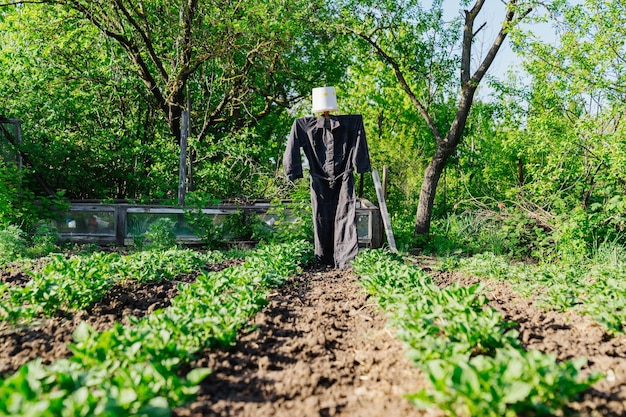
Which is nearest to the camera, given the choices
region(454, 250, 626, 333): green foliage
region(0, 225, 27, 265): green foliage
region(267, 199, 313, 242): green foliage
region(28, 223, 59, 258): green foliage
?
region(454, 250, 626, 333): green foliage

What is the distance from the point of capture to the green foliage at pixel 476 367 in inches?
83.8

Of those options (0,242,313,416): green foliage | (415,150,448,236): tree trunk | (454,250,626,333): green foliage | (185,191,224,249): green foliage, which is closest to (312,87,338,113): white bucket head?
(454,250,626,333): green foliage

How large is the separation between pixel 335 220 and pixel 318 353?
416 cm

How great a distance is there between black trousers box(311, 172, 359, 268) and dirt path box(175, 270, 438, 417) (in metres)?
2.71

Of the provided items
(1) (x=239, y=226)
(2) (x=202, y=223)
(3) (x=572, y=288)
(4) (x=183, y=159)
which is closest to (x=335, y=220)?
(1) (x=239, y=226)

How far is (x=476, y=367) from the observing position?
2.34 metres

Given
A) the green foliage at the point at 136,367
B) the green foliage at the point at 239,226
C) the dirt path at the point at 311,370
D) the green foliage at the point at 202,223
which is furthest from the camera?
the green foliage at the point at 239,226

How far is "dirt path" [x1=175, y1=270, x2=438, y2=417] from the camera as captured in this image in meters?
2.58

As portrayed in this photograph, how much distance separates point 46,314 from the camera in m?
4.10

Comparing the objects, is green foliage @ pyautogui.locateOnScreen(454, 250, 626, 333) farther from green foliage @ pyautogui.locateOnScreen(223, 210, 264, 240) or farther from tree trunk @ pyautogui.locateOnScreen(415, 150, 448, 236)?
tree trunk @ pyautogui.locateOnScreen(415, 150, 448, 236)

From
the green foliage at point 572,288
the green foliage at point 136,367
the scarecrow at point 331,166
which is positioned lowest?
the green foliage at point 572,288

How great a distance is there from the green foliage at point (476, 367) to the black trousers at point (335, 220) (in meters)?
3.60

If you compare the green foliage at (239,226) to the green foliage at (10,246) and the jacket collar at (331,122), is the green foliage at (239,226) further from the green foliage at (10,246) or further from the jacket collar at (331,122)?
the green foliage at (10,246)

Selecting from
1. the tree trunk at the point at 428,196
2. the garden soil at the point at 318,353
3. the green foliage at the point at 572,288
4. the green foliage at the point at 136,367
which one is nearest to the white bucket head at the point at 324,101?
the green foliage at the point at 572,288
